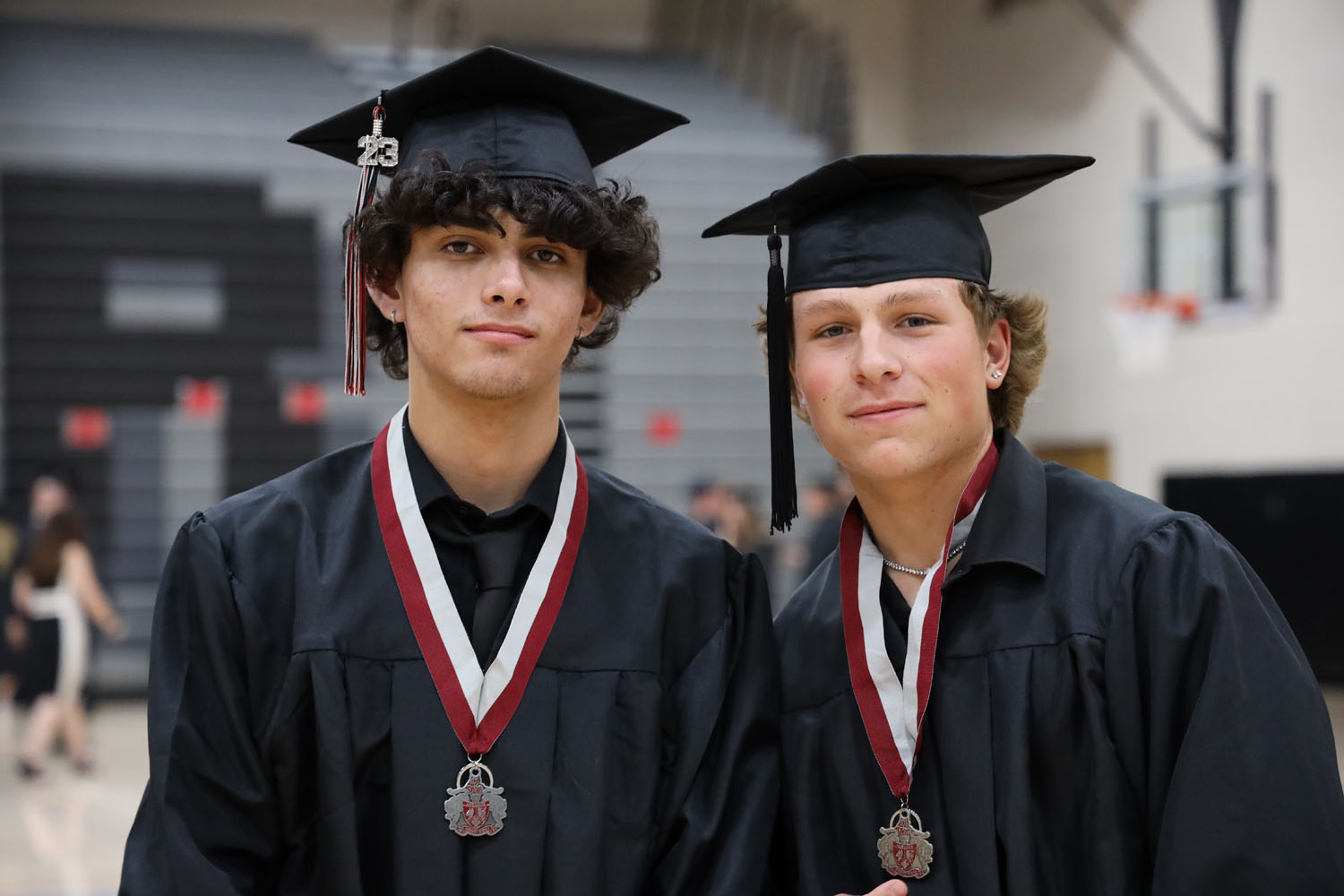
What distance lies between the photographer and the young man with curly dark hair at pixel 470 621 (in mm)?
2037

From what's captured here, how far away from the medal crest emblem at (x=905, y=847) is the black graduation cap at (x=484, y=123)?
1.18m

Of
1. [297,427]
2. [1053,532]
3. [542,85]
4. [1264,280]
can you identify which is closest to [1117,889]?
[1053,532]

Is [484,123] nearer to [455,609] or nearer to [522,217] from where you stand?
[522,217]

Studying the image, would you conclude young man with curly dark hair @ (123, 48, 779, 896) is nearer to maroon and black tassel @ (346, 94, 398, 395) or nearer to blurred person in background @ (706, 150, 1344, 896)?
maroon and black tassel @ (346, 94, 398, 395)

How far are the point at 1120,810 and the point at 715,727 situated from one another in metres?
0.65

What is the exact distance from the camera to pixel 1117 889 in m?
2.00

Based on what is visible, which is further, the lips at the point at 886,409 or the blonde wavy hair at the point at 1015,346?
the blonde wavy hair at the point at 1015,346

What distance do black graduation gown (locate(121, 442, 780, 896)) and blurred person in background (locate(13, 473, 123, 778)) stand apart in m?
6.63

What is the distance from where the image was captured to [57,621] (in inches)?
328

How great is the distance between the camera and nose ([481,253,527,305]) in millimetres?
2156

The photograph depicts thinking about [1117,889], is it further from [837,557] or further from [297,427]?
[297,427]

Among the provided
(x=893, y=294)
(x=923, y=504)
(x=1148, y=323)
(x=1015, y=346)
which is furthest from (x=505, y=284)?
(x=1148, y=323)

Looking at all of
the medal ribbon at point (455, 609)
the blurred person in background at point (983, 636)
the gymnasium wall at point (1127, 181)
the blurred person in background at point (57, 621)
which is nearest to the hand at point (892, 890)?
the blurred person in background at point (983, 636)

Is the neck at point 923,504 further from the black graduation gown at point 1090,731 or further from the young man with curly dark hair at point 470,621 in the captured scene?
the young man with curly dark hair at point 470,621
